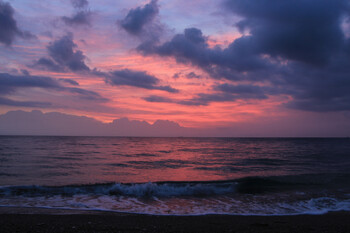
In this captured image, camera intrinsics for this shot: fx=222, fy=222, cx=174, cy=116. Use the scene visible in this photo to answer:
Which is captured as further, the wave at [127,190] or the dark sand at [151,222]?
the wave at [127,190]

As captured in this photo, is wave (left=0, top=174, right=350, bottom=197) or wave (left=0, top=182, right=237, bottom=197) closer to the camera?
wave (left=0, top=182, right=237, bottom=197)

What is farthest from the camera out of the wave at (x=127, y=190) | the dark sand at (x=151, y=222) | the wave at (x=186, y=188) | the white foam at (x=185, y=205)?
the wave at (x=186, y=188)

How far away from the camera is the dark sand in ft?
24.7

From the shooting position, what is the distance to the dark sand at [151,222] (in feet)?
24.7

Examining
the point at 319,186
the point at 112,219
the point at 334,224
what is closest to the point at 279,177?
the point at 319,186

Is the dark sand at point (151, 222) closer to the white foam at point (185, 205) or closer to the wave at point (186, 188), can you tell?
the white foam at point (185, 205)

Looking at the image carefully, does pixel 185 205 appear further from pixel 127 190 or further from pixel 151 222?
pixel 127 190

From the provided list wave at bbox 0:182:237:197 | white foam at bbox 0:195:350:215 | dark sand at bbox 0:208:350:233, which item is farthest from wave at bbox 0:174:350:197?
dark sand at bbox 0:208:350:233

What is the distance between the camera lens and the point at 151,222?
846cm

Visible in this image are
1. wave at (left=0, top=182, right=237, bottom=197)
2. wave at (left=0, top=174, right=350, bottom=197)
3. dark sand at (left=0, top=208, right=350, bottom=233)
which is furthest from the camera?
wave at (left=0, top=174, right=350, bottom=197)

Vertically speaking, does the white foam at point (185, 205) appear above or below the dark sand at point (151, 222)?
below

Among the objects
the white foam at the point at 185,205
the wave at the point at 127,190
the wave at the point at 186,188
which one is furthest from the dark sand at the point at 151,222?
the wave at the point at 186,188

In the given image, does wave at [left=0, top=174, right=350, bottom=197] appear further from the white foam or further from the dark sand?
the dark sand

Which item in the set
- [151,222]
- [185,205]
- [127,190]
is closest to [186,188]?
[185,205]
